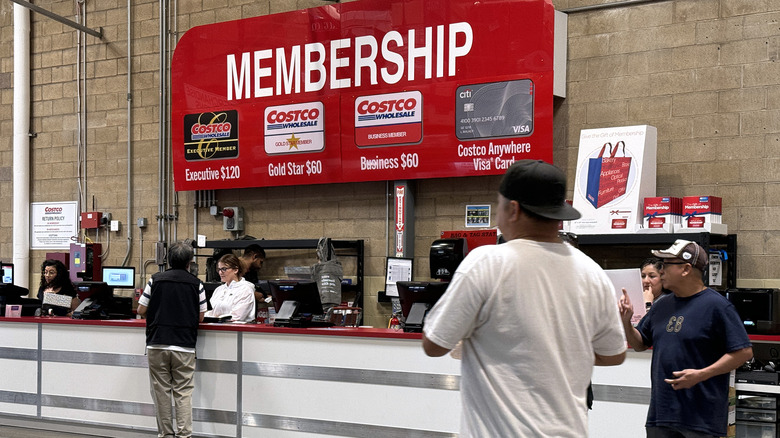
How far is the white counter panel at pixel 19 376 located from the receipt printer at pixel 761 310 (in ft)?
17.4

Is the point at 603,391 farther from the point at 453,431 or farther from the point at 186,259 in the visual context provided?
the point at 186,259

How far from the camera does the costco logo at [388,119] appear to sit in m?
7.85

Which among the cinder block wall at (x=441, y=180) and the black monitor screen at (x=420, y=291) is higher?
the cinder block wall at (x=441, y=180)

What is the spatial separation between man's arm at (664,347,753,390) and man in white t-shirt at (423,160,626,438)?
49.1 inches

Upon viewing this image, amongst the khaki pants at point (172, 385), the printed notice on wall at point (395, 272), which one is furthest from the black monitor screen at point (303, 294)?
the printed notice on wall at point (395, 272)

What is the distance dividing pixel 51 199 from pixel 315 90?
3.99 metres

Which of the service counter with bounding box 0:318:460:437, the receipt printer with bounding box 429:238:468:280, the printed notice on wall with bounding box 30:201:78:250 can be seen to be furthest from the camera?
the printed notice on wall with bounding box 30:201:78:250

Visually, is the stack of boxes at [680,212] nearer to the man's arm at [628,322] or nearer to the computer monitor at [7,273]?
the man's arm at [628,322]

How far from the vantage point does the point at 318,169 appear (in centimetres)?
843

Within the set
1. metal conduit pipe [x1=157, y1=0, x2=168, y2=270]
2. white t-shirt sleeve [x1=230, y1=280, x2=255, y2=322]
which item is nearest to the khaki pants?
white t-shirt sleeve [x1=230, y1=280, x2=255, y2=322]

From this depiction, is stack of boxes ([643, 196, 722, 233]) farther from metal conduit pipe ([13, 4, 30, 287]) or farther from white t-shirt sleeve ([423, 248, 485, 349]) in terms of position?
metal conduit pipe ([13, 4, 30, 287])

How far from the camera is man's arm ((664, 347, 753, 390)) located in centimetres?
322

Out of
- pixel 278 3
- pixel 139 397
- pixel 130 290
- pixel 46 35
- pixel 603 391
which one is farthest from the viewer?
pixel 46 35

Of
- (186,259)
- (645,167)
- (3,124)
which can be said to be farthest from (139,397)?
(3,124)
